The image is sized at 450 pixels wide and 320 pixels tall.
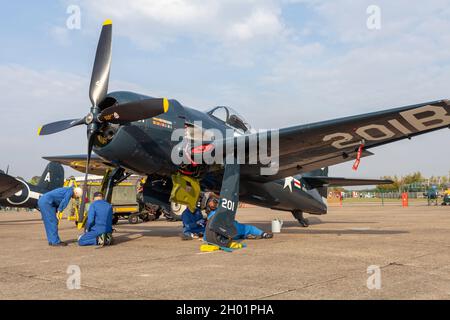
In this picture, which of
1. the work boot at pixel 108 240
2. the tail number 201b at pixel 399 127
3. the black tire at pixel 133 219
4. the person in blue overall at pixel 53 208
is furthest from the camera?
the black tire at pixel 133 219

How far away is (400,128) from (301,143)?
81.0 inches

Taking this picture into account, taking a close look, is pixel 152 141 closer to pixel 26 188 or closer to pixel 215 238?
pixel 215 238

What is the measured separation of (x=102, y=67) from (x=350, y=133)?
5658 mm

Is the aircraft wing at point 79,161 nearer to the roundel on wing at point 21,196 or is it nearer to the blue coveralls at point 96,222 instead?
the blue coveralls at point 96,222

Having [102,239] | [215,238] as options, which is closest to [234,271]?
[215,238]

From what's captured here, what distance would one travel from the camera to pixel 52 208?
9.15 metres

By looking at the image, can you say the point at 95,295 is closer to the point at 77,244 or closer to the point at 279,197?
the point at 77,244

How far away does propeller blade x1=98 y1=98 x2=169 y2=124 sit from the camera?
315 inches

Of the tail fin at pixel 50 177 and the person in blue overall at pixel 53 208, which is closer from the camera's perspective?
the person in blue overall at pixel 53 208

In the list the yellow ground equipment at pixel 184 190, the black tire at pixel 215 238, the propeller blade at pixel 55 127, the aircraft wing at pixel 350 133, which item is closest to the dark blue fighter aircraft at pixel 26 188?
the propeller blade at pixel 55 127

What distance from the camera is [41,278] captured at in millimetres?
4984

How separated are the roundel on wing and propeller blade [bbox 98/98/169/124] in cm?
1400

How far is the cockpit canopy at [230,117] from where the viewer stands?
10.6m
